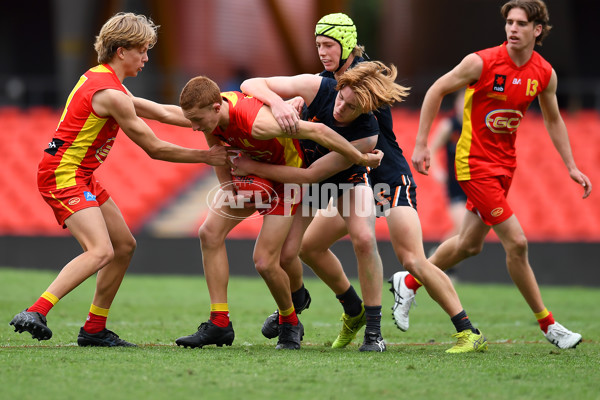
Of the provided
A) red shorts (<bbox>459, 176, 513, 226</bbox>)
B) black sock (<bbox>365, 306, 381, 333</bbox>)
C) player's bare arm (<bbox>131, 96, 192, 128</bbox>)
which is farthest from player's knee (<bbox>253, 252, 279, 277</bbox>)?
red shorts (<bbox>459, 176, 513, 226</bbox>)

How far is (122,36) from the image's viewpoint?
5.57 meters

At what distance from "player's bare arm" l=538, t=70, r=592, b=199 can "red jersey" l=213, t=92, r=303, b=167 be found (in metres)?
2.03

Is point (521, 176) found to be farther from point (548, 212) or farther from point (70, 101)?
point (70, 101)

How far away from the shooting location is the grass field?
13.4 ft

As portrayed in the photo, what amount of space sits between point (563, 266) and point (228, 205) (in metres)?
8.13

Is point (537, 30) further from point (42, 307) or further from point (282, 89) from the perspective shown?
point (42, 307)

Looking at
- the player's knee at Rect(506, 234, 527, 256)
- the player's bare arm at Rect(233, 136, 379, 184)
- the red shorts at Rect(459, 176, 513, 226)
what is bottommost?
→ the player's knee at Rect(506, 234, 527, 256)

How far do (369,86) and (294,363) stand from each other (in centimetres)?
185

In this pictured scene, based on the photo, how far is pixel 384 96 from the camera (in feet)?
17.7

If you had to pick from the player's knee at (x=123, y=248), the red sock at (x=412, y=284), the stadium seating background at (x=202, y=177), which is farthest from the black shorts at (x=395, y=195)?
the stadium seating background at (x=202, y=177)

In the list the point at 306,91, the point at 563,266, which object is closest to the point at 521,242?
the point at 306,91

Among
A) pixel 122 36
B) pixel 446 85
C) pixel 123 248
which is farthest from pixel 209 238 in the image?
pixel 446 85

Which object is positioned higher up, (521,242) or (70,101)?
(70,101)

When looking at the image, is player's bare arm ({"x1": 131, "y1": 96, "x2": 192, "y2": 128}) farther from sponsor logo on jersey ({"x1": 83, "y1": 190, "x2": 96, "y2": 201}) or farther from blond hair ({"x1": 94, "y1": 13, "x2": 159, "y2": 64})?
sponsor logo on jersey ({"x1": 83, "y1": 190, "x2": 96, "y2": 201})
